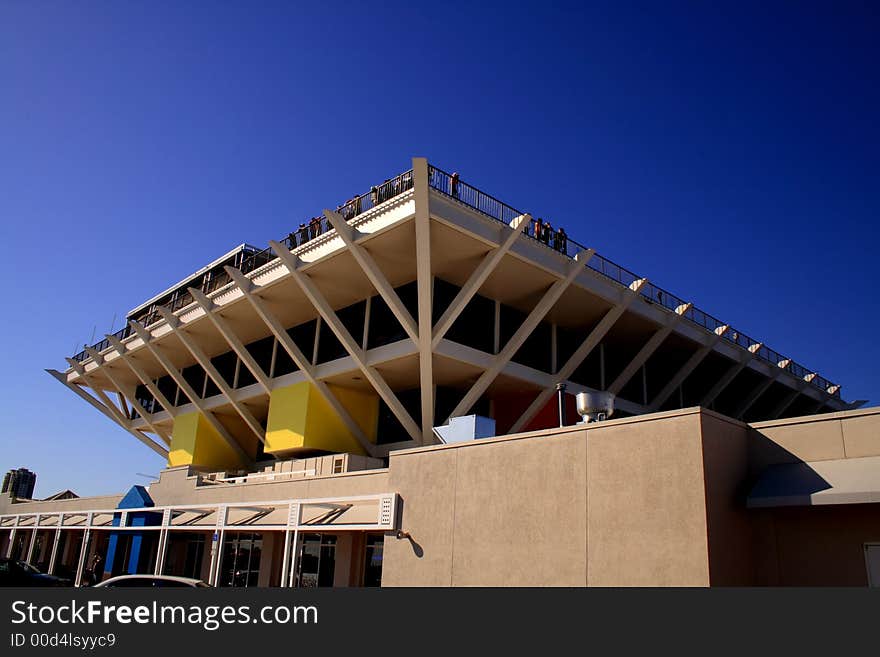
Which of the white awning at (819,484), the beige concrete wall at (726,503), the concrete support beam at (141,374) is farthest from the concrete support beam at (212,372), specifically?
the white awning at (819,484)

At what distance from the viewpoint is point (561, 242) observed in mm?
25922

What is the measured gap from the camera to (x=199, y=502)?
86.8ft

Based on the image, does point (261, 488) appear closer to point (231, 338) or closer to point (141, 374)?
point (231, 338)

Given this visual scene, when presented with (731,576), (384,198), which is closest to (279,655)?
(731,576)

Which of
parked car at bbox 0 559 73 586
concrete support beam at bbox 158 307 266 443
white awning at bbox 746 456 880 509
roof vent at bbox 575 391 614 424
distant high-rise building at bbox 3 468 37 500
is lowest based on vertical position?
parked car at bbox 0 559 73 586

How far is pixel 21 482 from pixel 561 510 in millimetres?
51063

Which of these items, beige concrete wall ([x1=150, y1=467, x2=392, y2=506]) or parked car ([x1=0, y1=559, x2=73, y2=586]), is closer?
parked car ([x1=0, y1=559, x2=73, y2=586])

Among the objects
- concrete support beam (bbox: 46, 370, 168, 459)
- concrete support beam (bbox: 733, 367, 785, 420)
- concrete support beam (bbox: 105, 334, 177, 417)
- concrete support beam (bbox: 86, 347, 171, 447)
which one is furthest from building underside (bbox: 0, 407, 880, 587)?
concrete support beam (bbox: 46, 370, 168, 459)

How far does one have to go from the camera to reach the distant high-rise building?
158 feet

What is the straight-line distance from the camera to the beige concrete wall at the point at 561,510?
10141 mm

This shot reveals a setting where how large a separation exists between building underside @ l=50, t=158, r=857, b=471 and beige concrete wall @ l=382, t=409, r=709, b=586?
965 centimetres

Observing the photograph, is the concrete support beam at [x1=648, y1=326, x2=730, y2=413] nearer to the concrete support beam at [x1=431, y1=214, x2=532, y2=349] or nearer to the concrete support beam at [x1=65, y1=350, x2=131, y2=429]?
the concrete support beam at [x1=431, y1=214, x2=532, y2=349]

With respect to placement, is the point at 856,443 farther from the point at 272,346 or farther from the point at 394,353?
the point at 272,346

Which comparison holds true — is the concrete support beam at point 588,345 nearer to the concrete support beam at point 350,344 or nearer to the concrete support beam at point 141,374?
the concrete support beam at point 350,344
